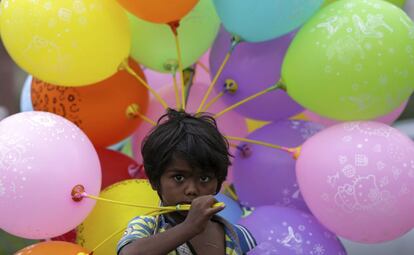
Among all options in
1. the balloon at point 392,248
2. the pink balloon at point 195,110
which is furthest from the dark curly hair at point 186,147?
the balloon at point 392,248

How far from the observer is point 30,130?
2195 mm

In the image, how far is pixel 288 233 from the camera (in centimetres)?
228

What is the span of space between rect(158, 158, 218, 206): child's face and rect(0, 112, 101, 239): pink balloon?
1.64 ft

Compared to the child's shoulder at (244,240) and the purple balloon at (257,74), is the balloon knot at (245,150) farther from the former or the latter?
the child's shoulder at (244,240)

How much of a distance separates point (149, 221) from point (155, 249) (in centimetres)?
15

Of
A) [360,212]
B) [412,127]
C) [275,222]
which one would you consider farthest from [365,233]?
[412,127]

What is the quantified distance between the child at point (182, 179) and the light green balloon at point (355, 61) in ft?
2.06

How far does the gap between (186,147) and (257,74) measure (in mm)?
956

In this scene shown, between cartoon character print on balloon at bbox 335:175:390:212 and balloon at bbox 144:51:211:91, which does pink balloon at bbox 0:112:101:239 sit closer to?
cartoon character print on balloon at bbox 335:175:390:212

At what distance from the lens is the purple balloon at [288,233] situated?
224 cm

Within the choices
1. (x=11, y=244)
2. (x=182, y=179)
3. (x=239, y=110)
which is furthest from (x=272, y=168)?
(x=11, y=244)

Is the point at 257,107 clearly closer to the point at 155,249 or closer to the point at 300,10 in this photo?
the point at 300,10

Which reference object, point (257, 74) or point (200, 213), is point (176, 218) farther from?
point (257, 74)

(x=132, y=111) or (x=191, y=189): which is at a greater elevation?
(x=191, y=189)
